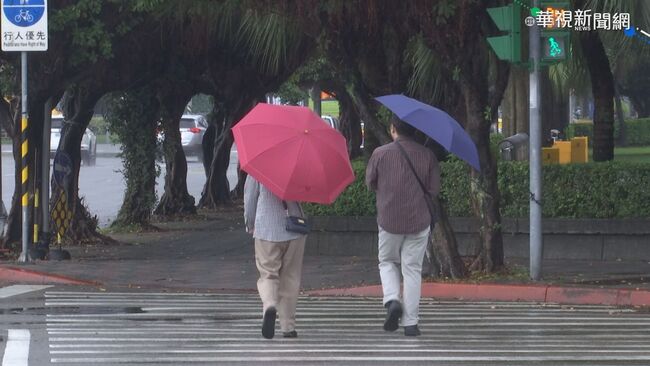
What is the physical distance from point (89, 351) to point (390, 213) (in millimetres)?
2537

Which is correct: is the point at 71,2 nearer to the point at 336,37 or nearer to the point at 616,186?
the point at 336,37

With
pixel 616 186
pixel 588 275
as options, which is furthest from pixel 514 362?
pixel 616 186

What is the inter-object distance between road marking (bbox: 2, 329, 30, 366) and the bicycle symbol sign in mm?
5567

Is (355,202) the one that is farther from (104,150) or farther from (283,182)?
(104,150)

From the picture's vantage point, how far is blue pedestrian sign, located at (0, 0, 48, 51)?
13.9 metres

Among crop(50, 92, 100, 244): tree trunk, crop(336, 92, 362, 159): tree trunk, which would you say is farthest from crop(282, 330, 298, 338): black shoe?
crop(336, 92, 362, 159): tree trunk

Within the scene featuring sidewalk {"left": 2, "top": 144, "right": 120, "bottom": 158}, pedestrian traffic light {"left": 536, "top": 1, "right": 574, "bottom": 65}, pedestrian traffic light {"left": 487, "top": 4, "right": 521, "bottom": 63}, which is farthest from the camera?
sidewalk {"left": 2, "top": 144, "right": 120, "bottom": 158}

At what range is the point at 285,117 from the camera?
909 centimetres

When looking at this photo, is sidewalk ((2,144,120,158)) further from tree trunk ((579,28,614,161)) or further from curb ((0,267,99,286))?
curb ((0,267,99,286))

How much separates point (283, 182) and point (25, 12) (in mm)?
6452

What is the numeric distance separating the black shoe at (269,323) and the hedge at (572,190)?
21.9 feet

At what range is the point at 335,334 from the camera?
30.6ft

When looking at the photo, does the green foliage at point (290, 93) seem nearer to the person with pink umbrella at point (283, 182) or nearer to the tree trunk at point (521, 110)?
the tree trunk at point (521, 110)

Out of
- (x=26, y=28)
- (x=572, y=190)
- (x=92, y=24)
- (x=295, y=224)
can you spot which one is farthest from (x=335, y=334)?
(x=92, y=24)
